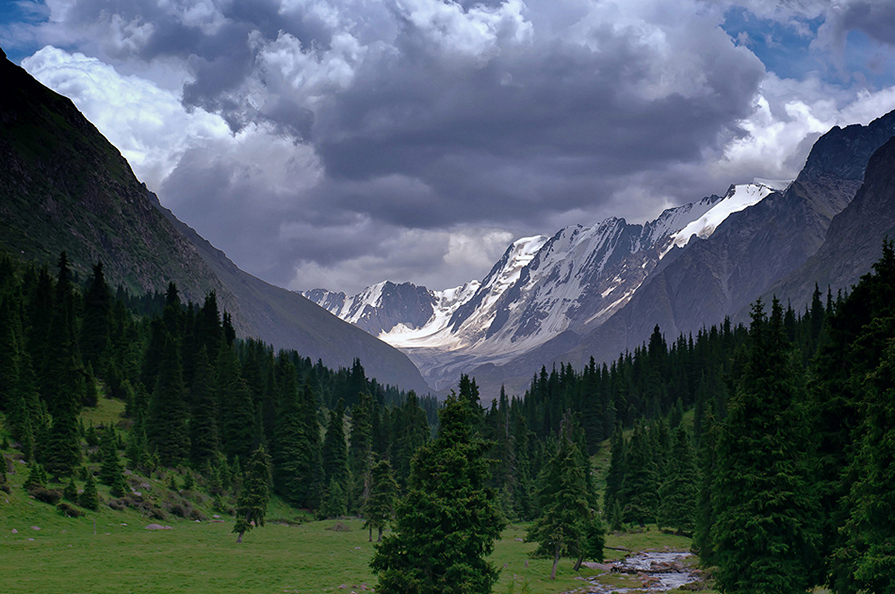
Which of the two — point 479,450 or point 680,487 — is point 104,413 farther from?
point 680,487

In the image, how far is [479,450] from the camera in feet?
140

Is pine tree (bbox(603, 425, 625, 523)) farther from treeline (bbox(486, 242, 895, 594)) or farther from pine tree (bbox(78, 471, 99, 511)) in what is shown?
pine tree (bbox(78, 471, 99, 511))

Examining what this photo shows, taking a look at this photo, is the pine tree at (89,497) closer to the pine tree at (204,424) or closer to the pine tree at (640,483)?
the pine tree at (204,424)

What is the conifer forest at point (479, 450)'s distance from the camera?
3988 cm

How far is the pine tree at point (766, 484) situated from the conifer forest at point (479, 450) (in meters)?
0.12

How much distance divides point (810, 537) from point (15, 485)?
65200 mm

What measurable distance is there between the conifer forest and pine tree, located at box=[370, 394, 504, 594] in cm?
12

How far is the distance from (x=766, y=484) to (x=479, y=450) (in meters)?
16.3

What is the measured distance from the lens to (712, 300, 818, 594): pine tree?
40062 millimetres

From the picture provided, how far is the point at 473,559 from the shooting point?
41219mm

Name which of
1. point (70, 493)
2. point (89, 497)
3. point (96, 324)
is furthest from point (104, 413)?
point (70, 493)

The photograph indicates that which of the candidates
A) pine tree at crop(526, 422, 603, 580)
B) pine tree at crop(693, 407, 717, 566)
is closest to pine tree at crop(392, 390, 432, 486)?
pine tree at crop(526, 422, 603, 580)

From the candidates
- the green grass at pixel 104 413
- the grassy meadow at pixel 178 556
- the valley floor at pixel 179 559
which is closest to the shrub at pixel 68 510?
the grassy meadow at pixel 178 556

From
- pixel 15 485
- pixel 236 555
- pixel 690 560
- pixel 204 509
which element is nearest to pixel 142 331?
pixel 204 509
